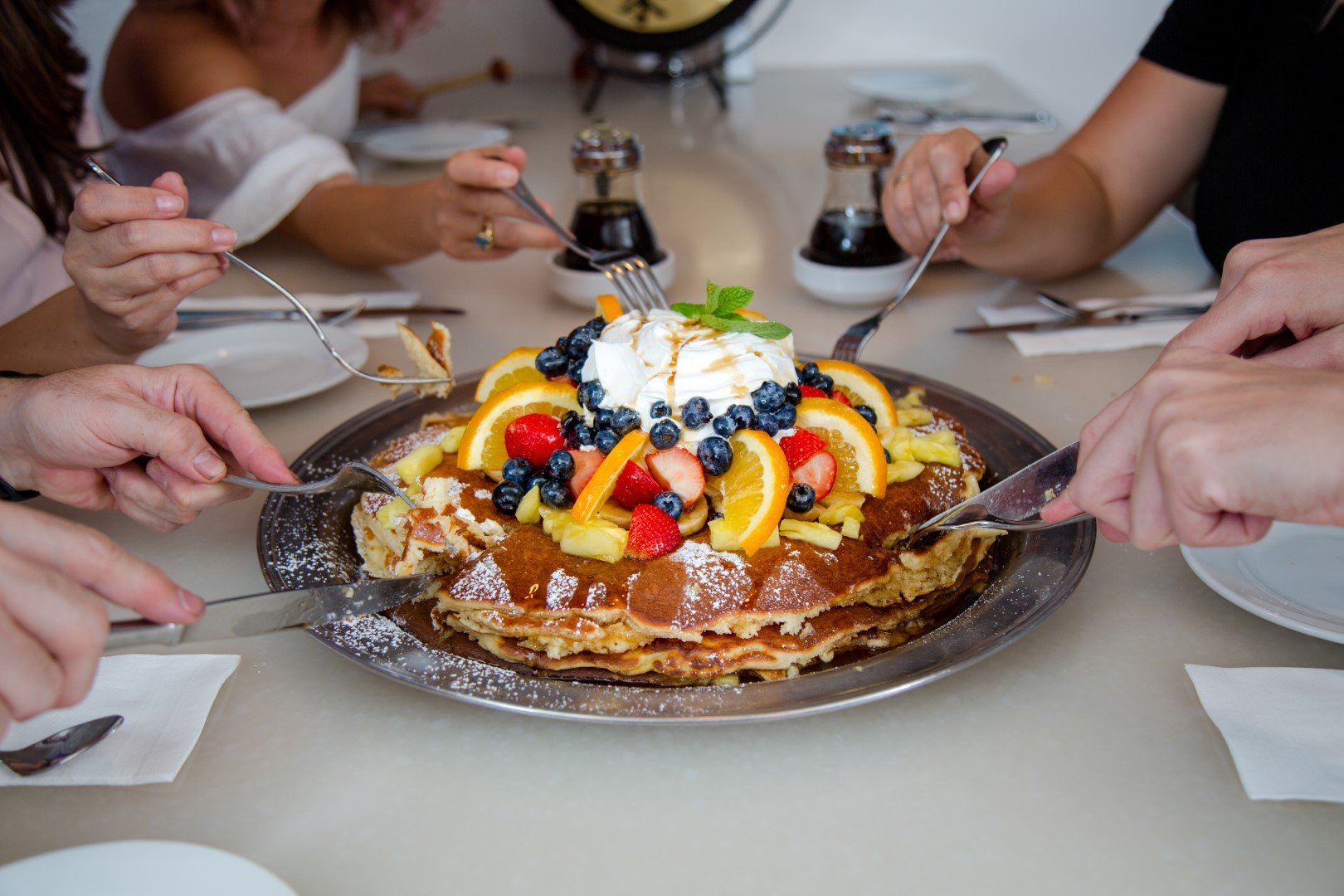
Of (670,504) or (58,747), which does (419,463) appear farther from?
(58,747)

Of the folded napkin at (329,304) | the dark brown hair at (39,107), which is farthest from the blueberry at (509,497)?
the dark brown hair at (39,107)

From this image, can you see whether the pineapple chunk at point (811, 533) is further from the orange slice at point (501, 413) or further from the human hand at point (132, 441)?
the human hand at point (132, 441)

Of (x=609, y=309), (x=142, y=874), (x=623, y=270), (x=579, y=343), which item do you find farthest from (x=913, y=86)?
(x=142, y=874)

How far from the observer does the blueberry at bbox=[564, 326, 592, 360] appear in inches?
45.2

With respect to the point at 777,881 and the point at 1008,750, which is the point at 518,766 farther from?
the point at 1008,750

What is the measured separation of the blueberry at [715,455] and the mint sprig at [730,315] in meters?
0.15

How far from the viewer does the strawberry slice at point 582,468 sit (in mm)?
1033

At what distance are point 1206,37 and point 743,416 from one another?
4.21ft

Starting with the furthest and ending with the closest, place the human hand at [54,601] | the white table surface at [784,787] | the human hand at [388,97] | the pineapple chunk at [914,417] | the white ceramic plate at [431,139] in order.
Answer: the human hand at [388,97] → the white ceramic plate at [431,139] → the pineapple chunk at [914,417] → the white table surface at [784,787] → the human hand at [54,601]

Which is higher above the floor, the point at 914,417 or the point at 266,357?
the point at 914,417

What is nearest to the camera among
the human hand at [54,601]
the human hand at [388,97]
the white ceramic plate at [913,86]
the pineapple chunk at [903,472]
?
the human hand at [54,601]

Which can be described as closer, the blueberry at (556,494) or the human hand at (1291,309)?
the human hand at (1291,309)

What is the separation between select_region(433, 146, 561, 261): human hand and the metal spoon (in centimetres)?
104

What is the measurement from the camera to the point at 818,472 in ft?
3.42
